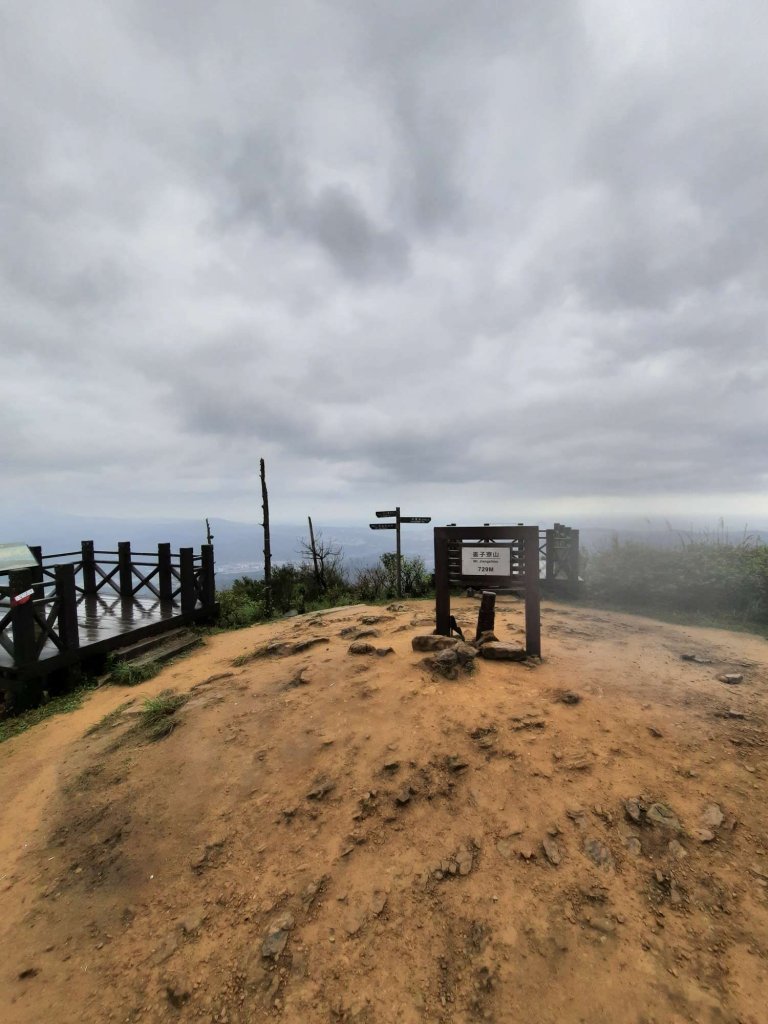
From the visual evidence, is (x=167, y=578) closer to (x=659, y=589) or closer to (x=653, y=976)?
(x=653, y=976)

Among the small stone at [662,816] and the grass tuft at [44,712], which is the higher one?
the small stone at [662,816]

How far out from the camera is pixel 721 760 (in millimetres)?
4309

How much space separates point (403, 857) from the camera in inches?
138

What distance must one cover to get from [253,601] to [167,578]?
10.9 feet

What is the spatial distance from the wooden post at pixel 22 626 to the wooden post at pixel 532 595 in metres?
8.15

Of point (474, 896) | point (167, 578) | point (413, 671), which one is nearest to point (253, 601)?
point (167, 578)

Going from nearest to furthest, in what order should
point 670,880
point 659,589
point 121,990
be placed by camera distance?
point 121,990
point 670,880
point 659,589

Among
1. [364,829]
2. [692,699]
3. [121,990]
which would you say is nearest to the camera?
[121,990]

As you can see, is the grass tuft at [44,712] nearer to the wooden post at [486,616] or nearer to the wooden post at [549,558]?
the wooden post at [486,616]

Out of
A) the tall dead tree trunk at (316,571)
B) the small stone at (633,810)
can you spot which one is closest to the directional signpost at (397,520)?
the tall dead tree trunk at (316,571)

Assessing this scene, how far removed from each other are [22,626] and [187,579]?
413 centimetres

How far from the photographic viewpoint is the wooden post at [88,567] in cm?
1272

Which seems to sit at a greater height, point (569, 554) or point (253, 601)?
point (569, 554)

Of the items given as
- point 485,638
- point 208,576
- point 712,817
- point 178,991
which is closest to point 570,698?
point 712,817
